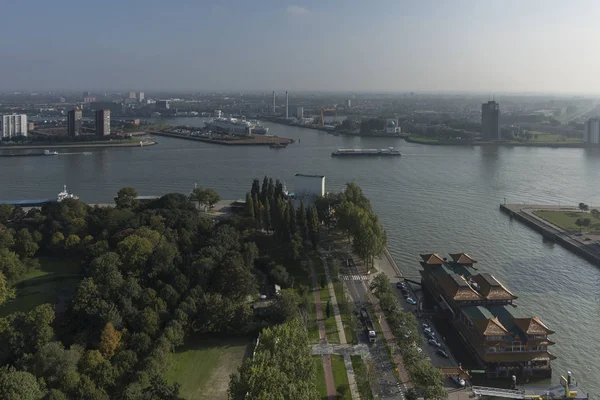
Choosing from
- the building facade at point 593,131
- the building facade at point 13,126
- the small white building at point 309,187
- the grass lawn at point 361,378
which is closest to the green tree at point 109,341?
the grass lawn at point 361,378

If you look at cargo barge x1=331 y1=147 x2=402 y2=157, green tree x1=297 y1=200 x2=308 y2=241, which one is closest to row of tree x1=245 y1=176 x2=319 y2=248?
green tree x1=297 y1=200 x2=308 y2=241

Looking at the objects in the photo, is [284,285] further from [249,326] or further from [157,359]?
[157,359]

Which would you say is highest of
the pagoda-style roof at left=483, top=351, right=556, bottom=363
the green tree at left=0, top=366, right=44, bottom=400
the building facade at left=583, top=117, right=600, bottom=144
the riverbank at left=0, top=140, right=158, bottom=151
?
the building facade at left=583, top=117, right=600, bottom=144

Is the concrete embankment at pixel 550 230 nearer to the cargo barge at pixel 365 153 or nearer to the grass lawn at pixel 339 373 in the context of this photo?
the grass lawn at pixel 339 373

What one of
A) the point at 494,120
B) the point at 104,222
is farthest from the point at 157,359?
the point at 494,120

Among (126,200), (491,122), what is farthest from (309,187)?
(491,122)

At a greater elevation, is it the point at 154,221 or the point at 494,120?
the point at 494,120

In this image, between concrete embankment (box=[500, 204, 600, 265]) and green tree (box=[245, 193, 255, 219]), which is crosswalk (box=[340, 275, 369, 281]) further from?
concrete embankment (box=[500, 204, 600, 265])
